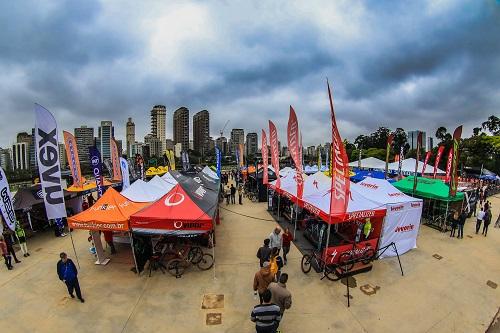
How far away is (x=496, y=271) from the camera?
7.91 meters

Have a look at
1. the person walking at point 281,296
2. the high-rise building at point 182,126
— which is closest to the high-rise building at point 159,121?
the high-rise building at point 182,126

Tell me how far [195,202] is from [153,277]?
7.84 feet

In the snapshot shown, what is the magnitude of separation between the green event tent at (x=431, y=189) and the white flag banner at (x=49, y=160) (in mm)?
15253

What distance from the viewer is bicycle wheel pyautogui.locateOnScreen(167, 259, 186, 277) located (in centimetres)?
729

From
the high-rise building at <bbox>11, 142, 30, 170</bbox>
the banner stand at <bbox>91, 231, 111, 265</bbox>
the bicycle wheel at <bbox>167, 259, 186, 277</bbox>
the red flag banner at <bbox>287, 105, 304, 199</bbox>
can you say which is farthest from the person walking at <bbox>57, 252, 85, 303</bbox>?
the high-rise building at <bbox>11, 142, 30, 170</bbox>

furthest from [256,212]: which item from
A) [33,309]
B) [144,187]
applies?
[33,309]

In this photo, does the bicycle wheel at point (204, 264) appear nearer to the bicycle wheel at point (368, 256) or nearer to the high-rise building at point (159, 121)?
the bicycle wheel at point (368, 256)

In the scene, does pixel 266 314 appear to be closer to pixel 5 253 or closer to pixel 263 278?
pixel 263 278

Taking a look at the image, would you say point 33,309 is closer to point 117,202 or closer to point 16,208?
point 117,202

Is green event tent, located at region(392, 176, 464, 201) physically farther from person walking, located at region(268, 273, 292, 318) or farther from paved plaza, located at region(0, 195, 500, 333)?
person walking, located at region(268, 273, 292, 318)

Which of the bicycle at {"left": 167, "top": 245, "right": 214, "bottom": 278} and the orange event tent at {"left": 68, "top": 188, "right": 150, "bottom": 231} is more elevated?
the orange event tent at {"left": 68, "top": 188, "right": 150, "bottom": 231}

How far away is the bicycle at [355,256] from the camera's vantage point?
23.9ft

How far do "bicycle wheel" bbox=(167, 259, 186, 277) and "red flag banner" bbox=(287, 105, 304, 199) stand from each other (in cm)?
491

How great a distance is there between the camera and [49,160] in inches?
301
